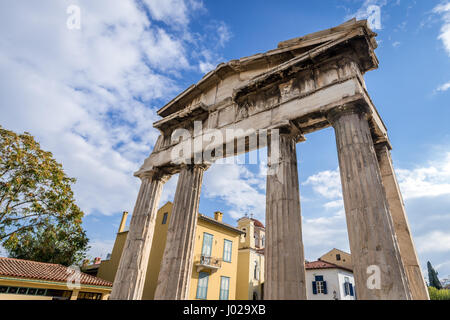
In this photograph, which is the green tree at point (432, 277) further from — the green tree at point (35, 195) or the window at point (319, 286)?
the green tree at point (35, 195)

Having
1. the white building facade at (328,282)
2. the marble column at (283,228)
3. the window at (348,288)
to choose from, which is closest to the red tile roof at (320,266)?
the white building facade at (328,282)

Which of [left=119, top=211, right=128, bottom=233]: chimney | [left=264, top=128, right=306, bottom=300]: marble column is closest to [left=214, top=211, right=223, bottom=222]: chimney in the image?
[left=119, top=211, right=128, bottom=233]: chimney

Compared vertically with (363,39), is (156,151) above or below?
below

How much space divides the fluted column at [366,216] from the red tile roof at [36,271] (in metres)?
16.8

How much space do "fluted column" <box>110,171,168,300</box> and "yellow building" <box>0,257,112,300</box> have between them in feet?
28.5

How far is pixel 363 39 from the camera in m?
7.46

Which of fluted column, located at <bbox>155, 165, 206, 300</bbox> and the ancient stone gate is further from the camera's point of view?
fluted column, located at <bbox>155, 165, 206, 300</bbox>

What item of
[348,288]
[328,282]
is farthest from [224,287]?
[348,288]

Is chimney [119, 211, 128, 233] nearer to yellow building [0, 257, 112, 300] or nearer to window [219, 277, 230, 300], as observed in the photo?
yellow building [0, 257, 112, 300]

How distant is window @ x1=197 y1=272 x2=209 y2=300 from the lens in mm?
19656

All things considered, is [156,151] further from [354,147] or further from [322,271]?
[322,271]
